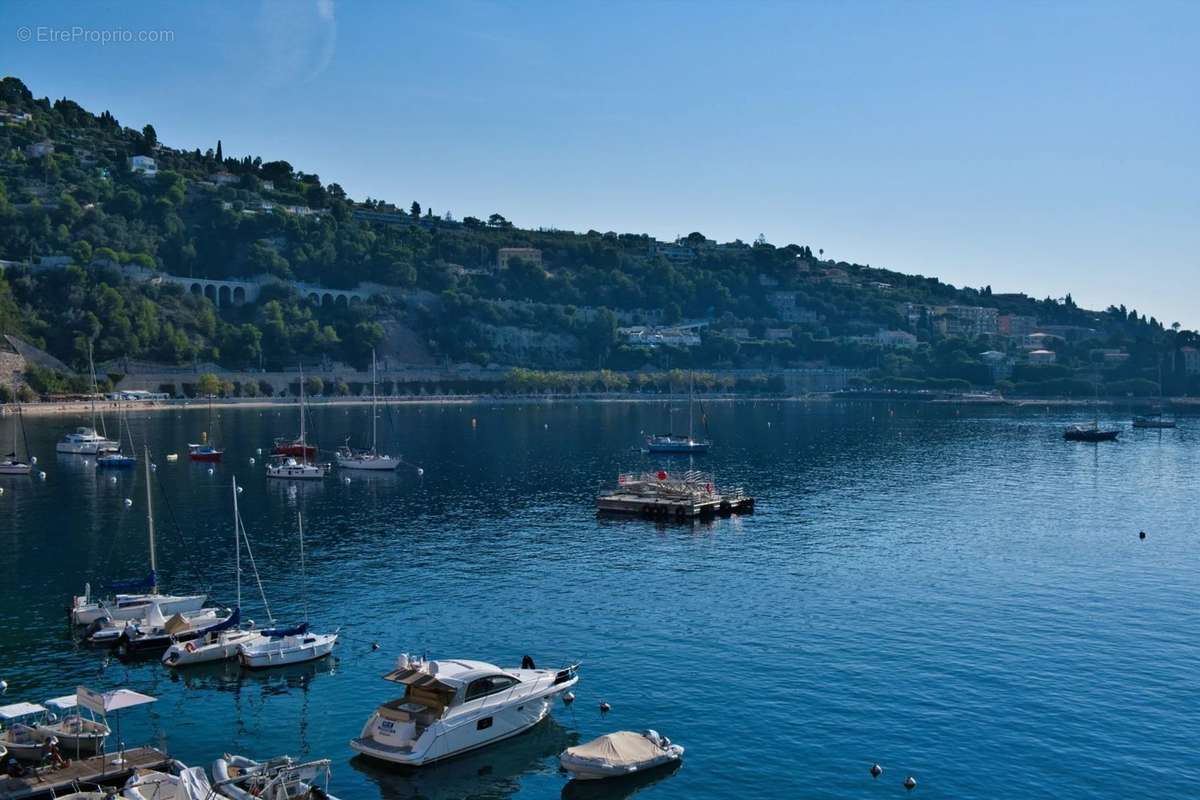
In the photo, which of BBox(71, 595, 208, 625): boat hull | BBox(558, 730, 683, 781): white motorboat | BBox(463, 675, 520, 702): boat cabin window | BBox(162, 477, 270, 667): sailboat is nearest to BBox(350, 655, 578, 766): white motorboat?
BBox(463, 675, 520, 702): boat cabin window

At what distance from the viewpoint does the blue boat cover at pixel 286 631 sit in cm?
4672

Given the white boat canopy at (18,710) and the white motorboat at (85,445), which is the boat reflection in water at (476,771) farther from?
the white motorboat at (85,445)

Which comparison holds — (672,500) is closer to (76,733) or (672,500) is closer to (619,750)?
(619,750)

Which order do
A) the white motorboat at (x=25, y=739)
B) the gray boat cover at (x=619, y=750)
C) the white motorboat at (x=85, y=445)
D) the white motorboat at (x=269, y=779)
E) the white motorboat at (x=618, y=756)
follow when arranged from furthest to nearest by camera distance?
the white motorboat at (x=85, y=445) < the gray boat cover at (x=619, y=750) < the white motorboat at (x=618, y=756) < the white motorboat at (x=25, y=739) < the white motorboat at (x=269, y=779)

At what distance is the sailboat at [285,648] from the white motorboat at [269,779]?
12601mm

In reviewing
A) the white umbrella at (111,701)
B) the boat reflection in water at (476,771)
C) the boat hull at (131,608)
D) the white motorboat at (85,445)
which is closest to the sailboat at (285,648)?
the boat hull at (131,608)

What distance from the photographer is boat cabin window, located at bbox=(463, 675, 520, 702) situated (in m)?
37.3

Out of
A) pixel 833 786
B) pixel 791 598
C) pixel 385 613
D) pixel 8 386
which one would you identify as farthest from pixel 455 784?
pixel 8 386

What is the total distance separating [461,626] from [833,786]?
22.5 meters

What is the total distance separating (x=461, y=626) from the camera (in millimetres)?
52031

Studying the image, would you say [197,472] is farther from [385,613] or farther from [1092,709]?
[1092,709]

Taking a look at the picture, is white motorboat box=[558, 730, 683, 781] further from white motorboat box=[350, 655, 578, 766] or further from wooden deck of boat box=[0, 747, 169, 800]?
wooden deck of boat box=[0, 747, 169, 800]

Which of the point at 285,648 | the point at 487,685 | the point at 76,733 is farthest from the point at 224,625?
the point at 487,685

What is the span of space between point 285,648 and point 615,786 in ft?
57.8
